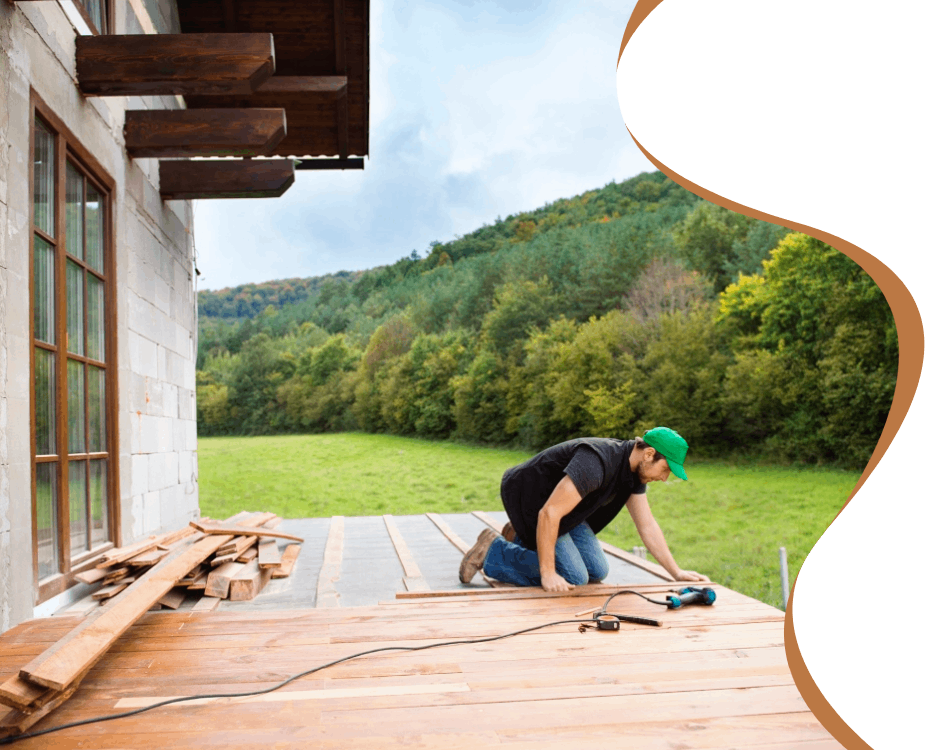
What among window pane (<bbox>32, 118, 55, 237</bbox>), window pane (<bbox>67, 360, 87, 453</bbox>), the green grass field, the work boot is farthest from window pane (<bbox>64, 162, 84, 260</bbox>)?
the green grass field

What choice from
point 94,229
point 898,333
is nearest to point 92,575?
point 94,229

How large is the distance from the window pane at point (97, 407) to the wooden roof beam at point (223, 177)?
→ 83.7 inches

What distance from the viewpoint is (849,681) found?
128 centimetres

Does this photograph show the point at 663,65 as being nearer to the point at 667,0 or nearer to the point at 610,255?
the point at 667,0

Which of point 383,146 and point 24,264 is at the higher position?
point 383,146

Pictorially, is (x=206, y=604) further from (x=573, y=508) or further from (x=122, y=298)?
(x=122, y=298)

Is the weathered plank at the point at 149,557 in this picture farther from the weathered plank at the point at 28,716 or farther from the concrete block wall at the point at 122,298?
the weathered plank at the point at 28,716

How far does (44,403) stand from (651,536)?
330 cm

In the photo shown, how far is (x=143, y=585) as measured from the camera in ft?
10.7

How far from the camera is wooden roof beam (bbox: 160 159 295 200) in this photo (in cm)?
580

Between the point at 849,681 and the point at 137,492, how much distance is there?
15.8 feet

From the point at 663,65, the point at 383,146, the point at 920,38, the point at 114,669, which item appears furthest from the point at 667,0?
the point at 383,146

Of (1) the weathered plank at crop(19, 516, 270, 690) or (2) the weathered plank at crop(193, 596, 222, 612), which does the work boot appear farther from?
(1) the weathered plank at crop(19, 516, 270, 690)

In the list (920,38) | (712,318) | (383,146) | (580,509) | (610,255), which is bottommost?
(580,509)
